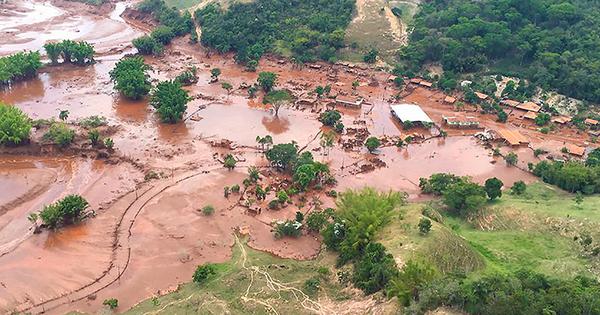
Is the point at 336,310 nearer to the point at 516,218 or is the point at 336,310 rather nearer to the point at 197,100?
the point at 516,218

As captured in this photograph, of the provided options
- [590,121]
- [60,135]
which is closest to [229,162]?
[60,135]

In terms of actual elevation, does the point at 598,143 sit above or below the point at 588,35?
below

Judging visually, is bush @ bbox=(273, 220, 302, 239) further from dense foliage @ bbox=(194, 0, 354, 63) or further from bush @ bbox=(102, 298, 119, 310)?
dense foliage @ bbox=(194, 0, 354, 63)

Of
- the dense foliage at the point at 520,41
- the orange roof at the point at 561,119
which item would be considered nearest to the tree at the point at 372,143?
the orange roof at the point at 561,119

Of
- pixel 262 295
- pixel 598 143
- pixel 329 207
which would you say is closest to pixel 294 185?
pixel 329 207

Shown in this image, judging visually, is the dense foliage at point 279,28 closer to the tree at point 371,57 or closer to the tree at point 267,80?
the tree at point 371,57

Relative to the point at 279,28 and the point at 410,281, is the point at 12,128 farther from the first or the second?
the point at 279,28
